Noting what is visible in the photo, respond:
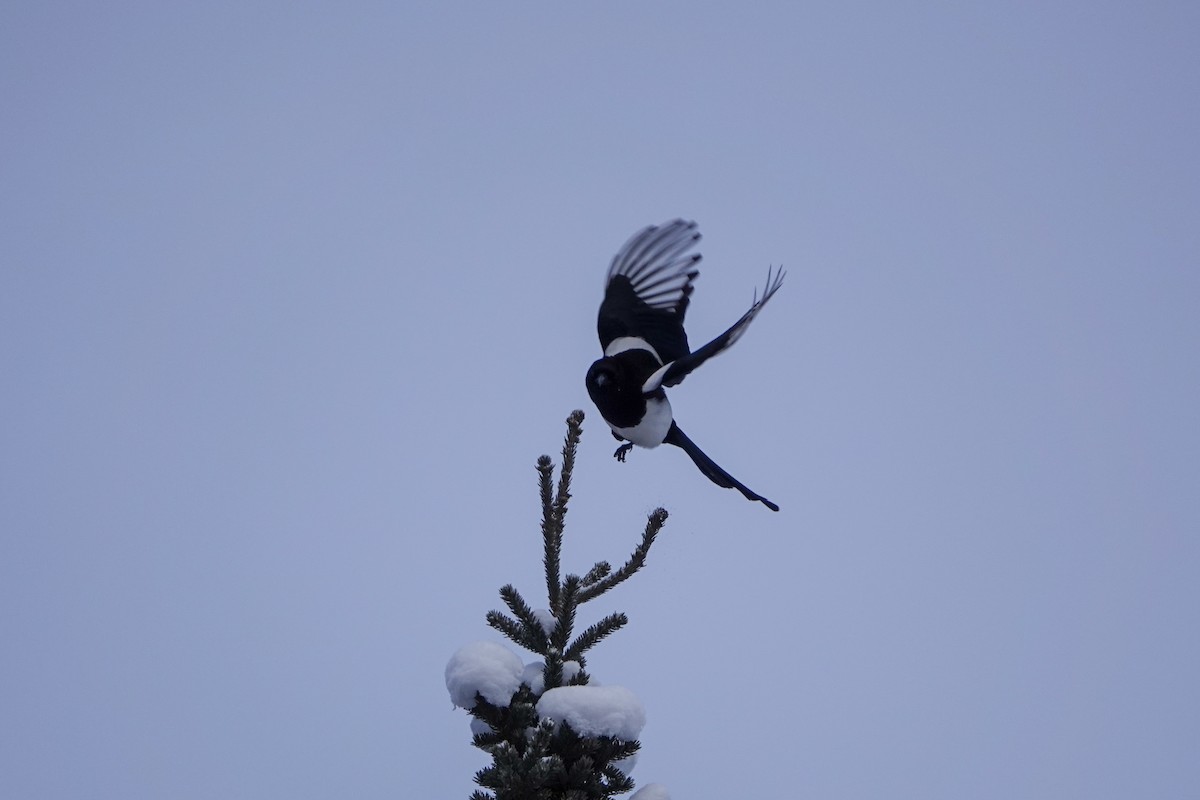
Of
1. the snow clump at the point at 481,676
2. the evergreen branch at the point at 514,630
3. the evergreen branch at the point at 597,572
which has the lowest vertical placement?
the snow clump at the point at 481,676

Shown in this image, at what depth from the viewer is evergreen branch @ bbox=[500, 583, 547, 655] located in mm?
3678

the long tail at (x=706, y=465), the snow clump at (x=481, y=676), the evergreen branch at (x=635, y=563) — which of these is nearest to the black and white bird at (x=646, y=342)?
the long tail at (x=706, y=465)

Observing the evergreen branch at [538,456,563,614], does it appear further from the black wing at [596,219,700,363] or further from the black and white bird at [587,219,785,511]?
the black wing at [596,219,700,363]

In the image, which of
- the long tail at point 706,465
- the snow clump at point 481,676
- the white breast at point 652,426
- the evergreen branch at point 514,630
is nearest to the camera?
the snow clump at point 481,676

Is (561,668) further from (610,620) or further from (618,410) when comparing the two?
(618,410)

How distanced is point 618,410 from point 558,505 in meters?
1.78

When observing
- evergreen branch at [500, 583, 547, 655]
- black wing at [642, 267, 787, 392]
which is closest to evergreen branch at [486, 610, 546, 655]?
evergreen branch at [500, 583, 547, 655]

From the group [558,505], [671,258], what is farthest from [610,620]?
[671,258]

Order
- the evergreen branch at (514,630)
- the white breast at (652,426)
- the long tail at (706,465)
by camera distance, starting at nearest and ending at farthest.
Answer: the evergreen branch at (514,630) → the long tail at (706,465) → the white breast at (652,426)

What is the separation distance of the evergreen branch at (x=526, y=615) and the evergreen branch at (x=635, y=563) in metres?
0.20

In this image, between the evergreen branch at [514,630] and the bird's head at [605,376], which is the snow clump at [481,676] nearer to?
the evergreen branch at [514,630]

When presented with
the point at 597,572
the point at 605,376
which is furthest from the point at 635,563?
the point at 605,376

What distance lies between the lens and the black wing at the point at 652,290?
238 inches

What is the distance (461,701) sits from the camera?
3.48 metres
